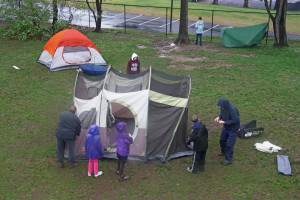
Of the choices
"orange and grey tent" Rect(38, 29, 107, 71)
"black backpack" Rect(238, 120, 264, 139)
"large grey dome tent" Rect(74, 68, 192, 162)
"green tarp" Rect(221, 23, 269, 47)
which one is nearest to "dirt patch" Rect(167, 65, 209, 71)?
"orange and grey tent" Rect(38, 29, 107, 71)

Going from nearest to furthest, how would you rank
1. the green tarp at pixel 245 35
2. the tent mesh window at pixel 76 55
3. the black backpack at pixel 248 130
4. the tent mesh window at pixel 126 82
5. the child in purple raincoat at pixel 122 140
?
the child in purple raincoat at pixel 122 140, the tent mesh window at pixel 126 82, the black backpack at pixel 248 130, the tent mesh window at pixel 76 55, the green tarp at pixel 245 35

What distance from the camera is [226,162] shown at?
797 centimetres

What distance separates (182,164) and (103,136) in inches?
81.5

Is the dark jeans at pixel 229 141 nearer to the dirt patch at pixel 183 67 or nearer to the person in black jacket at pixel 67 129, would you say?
the person in black jacket at pixel 67 129

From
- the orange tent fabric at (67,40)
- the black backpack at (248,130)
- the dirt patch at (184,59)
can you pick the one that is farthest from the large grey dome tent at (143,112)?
the dirt patch at (184,59)

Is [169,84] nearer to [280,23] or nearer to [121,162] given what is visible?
[121,162]

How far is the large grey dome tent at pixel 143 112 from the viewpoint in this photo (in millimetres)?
Answer: 8078

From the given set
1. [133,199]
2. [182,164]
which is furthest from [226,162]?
[133,199]

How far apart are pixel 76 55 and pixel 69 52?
33 centimetres

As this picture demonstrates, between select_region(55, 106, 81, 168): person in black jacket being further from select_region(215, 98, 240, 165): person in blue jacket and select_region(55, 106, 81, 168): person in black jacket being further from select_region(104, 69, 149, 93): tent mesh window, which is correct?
select_region(215, 98, 240, 165): person in blue jacket

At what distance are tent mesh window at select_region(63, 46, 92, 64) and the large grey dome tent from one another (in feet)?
21.6

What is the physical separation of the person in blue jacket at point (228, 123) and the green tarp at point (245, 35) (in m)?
11.4

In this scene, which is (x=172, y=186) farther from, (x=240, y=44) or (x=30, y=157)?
(x=240, y=44)

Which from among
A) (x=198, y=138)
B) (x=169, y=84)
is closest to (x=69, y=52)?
(x=169, y=84)
